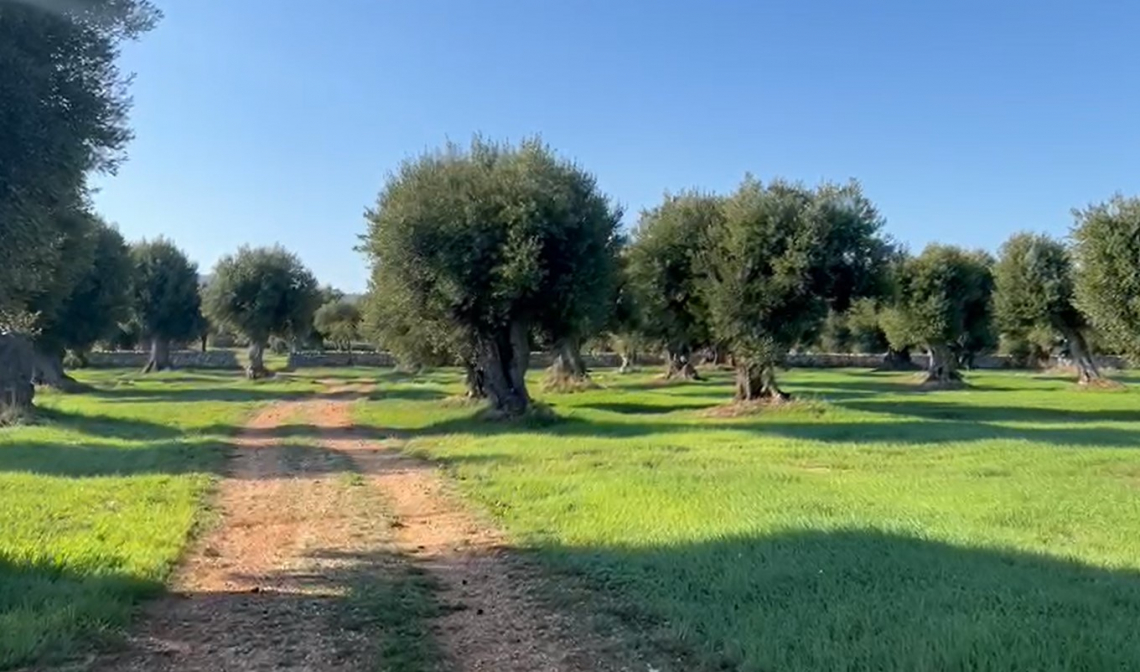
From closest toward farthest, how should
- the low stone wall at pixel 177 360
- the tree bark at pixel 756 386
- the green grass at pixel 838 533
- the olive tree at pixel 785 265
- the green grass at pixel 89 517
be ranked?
the green grass at pixel 838 533, the green grass at pixel 89 517, the olive tree at pixel 785 265, the tree bark at pixel 756 386, the low stone wall at pixel 177 360

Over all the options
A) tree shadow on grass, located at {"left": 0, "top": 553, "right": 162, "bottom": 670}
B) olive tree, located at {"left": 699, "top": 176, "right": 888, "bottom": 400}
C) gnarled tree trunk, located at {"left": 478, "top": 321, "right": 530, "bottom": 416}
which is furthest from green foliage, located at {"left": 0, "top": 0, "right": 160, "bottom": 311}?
olive tree, located at {"left": 699, "top": 176, "right": 888, "bottom": 400}

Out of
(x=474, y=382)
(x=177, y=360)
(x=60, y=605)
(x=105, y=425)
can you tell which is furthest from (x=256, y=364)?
(x=60, y=605)

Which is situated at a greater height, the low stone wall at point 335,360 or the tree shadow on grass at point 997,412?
the low stone wall at point 335,360

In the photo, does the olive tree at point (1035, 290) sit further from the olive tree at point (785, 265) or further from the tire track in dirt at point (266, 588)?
the tire track in dirt at point (266, 588)

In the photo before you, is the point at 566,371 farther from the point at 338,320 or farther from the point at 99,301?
the point at 338,320

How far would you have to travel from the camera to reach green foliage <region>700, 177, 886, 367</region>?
101ft

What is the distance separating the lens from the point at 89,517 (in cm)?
1134

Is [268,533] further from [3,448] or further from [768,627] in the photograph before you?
[3,448]

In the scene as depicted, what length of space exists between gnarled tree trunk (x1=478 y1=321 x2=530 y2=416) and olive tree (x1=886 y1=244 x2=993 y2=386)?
34066 mm

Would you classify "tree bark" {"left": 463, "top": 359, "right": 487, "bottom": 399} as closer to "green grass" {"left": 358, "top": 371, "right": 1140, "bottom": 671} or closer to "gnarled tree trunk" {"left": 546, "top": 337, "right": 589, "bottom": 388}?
"green grass" {"left": 358, "top": 371, "right": 1140, "bottom": 671}

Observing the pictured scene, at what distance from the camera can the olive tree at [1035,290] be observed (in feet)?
161

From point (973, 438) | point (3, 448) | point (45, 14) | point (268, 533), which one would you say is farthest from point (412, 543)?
point (973, 438)

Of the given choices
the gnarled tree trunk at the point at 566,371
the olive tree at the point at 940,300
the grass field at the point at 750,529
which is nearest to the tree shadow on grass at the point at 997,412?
the grass field at the point at 750,529

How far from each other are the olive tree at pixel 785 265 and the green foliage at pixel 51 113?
24752 millimetres
